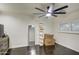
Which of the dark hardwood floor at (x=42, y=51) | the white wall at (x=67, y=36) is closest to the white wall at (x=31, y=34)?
the dark hardwood floor at (x=42, y=51)

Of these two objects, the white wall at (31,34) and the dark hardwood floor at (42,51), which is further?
the white wall at (31,34)

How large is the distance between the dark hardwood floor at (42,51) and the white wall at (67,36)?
9 centimetres

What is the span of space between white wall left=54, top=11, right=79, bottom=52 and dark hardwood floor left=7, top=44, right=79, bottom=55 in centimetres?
9

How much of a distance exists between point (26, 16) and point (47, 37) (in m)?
0.51

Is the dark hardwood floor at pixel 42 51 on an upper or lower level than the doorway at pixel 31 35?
lower

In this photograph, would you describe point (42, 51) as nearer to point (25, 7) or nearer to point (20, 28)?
point (20, 28)

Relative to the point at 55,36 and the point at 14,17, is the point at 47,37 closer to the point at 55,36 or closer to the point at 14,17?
the point at 55,36

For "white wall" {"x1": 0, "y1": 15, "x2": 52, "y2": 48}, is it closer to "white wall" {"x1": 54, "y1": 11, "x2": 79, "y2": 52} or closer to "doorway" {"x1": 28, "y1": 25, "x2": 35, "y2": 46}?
"doorway" {"x1": 28, "y1": 25, "x2": 35, "y2": 46}

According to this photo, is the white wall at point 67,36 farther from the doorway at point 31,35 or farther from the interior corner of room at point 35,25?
the doorway at point 31,35

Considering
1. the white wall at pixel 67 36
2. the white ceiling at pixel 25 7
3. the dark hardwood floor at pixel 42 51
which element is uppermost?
the white ceiling at pixel 25 7

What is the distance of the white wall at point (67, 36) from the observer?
155 cm

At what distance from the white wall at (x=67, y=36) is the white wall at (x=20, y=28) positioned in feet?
0.50

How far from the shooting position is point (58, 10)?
1.58 metres
